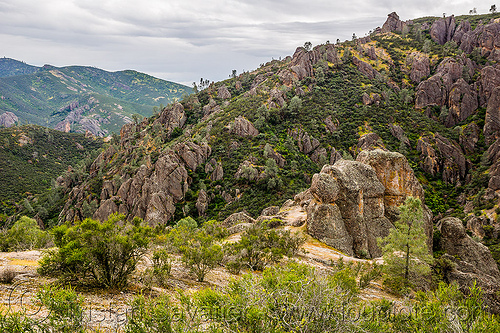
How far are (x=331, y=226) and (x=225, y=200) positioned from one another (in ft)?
138

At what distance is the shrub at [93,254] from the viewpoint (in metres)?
10.1

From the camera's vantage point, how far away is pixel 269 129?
305ft

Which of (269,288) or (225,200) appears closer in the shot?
(269,288)

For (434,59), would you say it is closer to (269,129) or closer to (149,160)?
(269,129)

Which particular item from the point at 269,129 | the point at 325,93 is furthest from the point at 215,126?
the point at 325,93

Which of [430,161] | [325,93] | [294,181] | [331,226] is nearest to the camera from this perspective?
[331,226]

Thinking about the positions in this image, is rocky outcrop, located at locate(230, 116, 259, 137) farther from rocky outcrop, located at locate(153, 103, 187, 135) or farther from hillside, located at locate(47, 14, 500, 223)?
rocky outcrop, located at locate(153, 103, 187, 135)

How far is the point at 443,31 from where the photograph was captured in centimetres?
15125

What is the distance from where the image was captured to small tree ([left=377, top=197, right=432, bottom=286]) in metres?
19.6

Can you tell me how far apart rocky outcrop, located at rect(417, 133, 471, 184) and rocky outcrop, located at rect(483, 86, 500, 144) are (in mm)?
14962

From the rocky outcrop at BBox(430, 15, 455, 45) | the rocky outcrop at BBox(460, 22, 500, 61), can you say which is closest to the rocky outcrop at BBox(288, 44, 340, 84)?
the rocky outcrop at BBox(460, 22, 500, 61)

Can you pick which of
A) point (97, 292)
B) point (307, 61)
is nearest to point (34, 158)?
point (307, 61)

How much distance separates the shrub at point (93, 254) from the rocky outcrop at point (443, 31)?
7665 inches

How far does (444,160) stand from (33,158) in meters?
201
